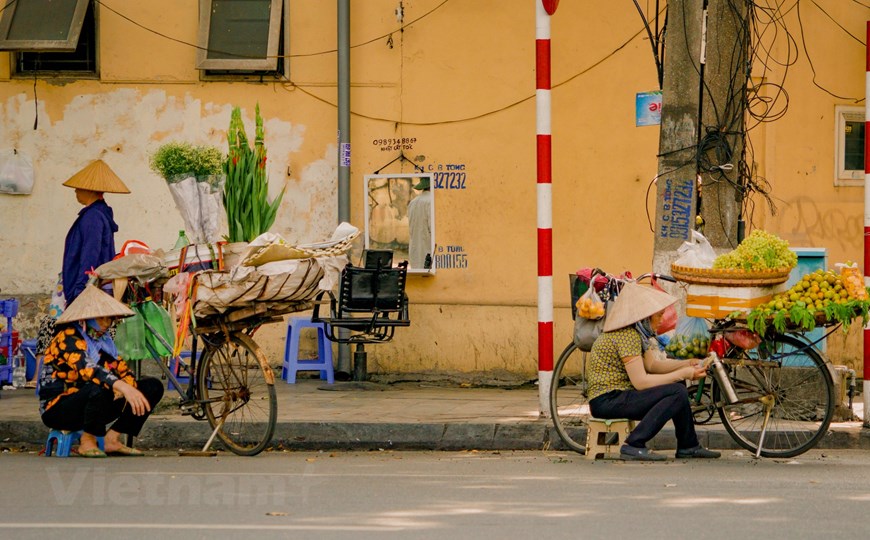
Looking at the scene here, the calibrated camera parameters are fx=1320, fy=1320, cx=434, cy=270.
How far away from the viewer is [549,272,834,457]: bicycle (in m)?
8.48

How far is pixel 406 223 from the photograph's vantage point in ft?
43.1

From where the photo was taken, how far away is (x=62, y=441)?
29.3 feet

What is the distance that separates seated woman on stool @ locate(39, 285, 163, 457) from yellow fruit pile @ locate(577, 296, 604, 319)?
117 inches

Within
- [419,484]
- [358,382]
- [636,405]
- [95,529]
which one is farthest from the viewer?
[358,382]

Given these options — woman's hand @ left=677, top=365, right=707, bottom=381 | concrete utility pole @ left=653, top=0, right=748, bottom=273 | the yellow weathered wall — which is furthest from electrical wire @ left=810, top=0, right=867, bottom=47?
woman's hand @ left=677, top=365, right=707, bottom=381

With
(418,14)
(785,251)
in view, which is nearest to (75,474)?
(785,251)

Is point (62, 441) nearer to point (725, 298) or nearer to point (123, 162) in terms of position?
point (725, 298)

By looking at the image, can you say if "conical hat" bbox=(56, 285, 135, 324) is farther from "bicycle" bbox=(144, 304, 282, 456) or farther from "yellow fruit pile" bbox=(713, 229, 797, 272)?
"yellow fruit pile" bbox=(713, 229, 797, 272)

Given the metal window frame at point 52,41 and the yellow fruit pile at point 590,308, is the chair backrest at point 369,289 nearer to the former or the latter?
the metal window frame at point 52,41

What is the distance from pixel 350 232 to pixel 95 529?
3.25 m

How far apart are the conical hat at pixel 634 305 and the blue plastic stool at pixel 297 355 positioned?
15.8 feet

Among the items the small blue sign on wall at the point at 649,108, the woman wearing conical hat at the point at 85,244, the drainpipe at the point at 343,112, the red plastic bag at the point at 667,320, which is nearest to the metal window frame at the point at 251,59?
the drainpipe at the point at 343,112

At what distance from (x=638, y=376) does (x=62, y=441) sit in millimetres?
3888

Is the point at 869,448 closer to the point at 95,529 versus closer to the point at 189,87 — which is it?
the point at 95,529
